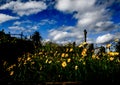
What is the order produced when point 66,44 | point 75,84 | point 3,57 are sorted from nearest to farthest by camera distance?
point 75,84 → point 3,57 → point 66,44

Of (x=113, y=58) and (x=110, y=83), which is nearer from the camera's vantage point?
(x=110, y=83)

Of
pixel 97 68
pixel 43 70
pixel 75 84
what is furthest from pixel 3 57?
pixel 75 84

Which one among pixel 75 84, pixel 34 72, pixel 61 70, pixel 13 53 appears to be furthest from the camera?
pixel 13 53

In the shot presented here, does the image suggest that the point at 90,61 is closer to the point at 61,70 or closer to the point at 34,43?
the point at 61,70

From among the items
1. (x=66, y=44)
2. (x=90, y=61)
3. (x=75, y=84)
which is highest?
(x=66, y=44)

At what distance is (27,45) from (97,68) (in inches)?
467

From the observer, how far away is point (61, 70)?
27.6 feet

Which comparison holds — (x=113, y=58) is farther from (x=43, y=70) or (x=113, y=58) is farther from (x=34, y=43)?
(x=34, y=43)

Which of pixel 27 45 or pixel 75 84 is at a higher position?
pixel 27 45

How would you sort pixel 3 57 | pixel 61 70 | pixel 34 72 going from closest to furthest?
pixel 61 70 → pixel 34 72 → pixel 3 57

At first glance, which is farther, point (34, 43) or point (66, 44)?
point (34, 43)

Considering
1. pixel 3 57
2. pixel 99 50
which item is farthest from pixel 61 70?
pixel 3 57

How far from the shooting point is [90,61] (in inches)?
340

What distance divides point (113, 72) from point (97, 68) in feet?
2.66
